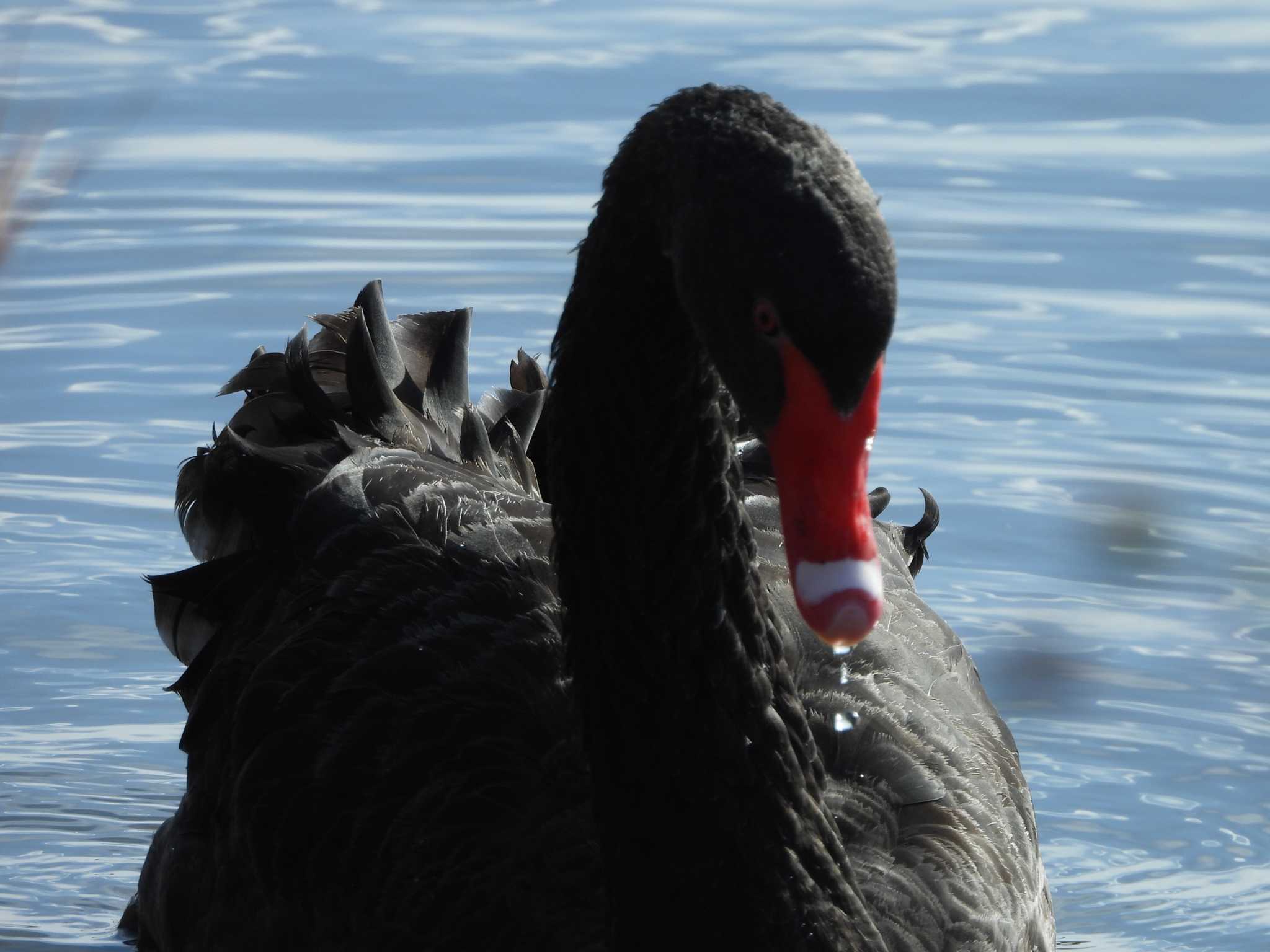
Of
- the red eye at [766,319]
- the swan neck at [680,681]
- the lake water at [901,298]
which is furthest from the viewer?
the lake water at [901,298]

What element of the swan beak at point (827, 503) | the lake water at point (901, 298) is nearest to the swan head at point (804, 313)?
the swan beak at point (827, 503)

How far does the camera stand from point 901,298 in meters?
8.38

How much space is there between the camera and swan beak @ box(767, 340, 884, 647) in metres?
2.37

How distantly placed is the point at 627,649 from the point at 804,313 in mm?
1039

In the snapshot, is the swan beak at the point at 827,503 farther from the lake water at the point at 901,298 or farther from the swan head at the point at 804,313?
the lake water at the point at 901,298

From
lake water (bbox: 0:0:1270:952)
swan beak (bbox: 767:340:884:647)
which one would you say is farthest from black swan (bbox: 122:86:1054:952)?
lake water (bbox: 0:0:1270:952)

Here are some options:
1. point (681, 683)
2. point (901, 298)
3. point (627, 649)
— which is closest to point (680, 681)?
point (681, 683)

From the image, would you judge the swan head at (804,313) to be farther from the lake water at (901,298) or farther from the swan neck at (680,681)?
the lake water at (901,298)

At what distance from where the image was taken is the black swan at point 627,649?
102 inches

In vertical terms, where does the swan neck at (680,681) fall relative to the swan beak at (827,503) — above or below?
below

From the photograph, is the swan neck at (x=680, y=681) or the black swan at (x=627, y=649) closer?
the black swan at (x=627, y=649)

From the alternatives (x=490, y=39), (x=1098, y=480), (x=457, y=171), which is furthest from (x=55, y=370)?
(x=1098, y=480)

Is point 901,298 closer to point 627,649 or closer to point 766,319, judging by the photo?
point 627,649

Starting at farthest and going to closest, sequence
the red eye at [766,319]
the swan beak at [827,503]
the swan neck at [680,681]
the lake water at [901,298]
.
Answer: the lake water at [901,298] < the swan neck at [680,681] < the red eye at [766,319] < the swan beak at [827,503]
